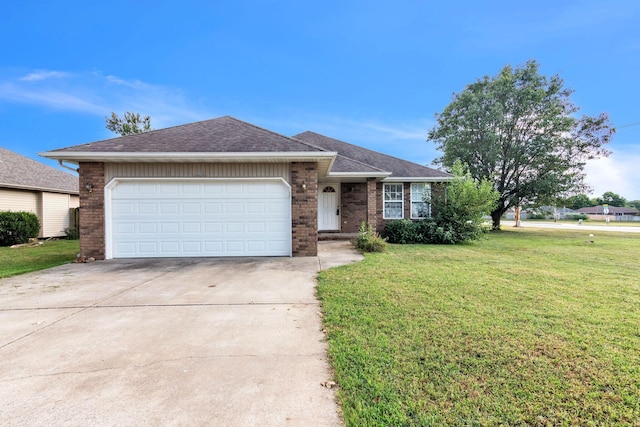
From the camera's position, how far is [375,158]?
15.5 m

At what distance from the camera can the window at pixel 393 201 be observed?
1384 centimetres

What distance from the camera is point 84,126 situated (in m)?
20.2

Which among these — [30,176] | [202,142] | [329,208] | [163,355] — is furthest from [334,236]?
[30,176]

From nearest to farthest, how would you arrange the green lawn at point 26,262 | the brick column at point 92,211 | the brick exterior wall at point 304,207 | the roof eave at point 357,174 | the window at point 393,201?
the green lawn at point 26,262 < the brick column at point 92,211 < the brick exterior wall at point 304,207 < the roof eave at point 357,174 < the window at point 393,201

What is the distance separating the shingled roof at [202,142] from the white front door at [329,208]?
501cm

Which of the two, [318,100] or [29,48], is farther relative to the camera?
[318,100]

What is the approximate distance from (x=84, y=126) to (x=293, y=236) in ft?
68.6

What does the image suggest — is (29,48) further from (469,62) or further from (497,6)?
(469,62)

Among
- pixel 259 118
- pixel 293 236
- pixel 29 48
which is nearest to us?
pixel 293 236

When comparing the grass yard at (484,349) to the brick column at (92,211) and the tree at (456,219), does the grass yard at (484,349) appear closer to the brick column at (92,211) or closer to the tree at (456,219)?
the tree at (456,219)

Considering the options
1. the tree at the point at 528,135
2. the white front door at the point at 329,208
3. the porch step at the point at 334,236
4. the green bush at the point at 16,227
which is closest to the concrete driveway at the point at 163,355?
the porch step at the point at 334,236

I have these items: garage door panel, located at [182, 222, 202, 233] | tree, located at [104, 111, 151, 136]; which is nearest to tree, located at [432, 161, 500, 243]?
garage door panel, located at [182, 222, 202, 233]

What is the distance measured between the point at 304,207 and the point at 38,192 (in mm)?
14718

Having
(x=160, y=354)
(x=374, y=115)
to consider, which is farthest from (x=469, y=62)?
(x=160, y=354)
